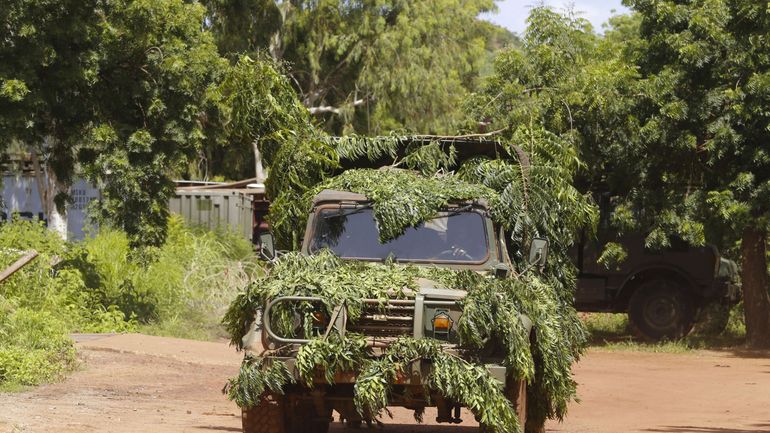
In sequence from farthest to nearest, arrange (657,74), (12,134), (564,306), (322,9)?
(322,9) < (657,74) < (12,134) < (564,306)

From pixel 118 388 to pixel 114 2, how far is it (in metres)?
8.68

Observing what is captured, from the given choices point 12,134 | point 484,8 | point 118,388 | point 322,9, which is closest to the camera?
point 118,388

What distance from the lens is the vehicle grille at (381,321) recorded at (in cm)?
913

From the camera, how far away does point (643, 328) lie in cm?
2323

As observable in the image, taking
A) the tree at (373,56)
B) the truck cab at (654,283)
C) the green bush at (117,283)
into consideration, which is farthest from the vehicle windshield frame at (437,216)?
the tree at (373,56)

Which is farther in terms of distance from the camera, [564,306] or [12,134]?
[12,134]

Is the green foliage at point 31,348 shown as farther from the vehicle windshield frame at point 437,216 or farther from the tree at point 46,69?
the tree at point 46,69

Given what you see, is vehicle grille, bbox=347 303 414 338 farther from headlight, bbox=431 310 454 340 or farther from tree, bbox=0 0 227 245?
tree, bbox=0 0 227 245

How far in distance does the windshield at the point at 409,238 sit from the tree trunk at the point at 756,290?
13367 mm

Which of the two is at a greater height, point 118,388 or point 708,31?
point 708,31

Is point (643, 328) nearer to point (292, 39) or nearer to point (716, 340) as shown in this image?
point (716, 340)

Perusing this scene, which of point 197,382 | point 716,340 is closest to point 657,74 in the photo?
point 716,340

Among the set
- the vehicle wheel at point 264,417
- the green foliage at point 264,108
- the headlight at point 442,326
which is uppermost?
the green foliage at point 264,108

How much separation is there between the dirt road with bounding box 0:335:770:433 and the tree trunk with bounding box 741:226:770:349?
61.9 inches
